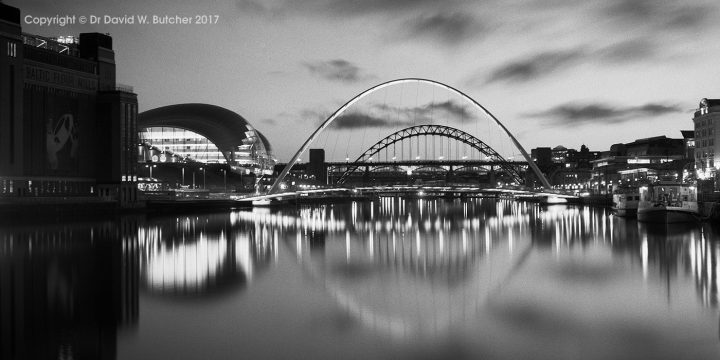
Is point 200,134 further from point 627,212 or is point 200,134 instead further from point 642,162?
point 642,162

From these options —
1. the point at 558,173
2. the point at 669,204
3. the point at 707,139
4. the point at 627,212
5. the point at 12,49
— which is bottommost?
the point at 627,212

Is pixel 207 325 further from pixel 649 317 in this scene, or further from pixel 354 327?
pixel 649 317

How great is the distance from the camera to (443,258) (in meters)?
31.9

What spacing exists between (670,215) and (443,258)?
25.1m

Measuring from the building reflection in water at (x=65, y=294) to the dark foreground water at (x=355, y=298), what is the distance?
69 mm

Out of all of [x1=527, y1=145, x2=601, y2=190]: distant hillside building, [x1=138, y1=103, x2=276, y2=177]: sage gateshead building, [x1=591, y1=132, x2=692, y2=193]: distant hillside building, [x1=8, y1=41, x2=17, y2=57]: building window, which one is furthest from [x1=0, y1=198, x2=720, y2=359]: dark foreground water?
[x1=527, y1=145, x2=601, y2=190]: distant hillside building

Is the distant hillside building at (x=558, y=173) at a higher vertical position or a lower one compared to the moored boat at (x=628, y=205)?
higher

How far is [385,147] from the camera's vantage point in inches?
4673

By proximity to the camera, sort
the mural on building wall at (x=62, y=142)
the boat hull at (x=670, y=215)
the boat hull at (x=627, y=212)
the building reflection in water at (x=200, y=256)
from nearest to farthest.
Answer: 1. the building reflection in water at (x=200, y=256)
2. the boat hull at (x=670, y=215)
3. the boat hull at (x=627, y=212)
4. the mural on building wall at (x=62, y=142)

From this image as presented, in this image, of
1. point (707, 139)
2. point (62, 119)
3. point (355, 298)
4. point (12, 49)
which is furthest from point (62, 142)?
point (707, 139)

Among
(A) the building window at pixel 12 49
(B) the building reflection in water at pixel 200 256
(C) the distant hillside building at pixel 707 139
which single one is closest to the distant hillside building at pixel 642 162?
(C) the distant hillside building at pixel 707 139

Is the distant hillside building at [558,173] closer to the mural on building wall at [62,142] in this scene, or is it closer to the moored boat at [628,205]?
the moored boat at [628,205]

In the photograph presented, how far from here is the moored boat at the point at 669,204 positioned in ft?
158

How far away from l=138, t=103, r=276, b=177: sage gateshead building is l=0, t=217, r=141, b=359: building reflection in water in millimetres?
77909
